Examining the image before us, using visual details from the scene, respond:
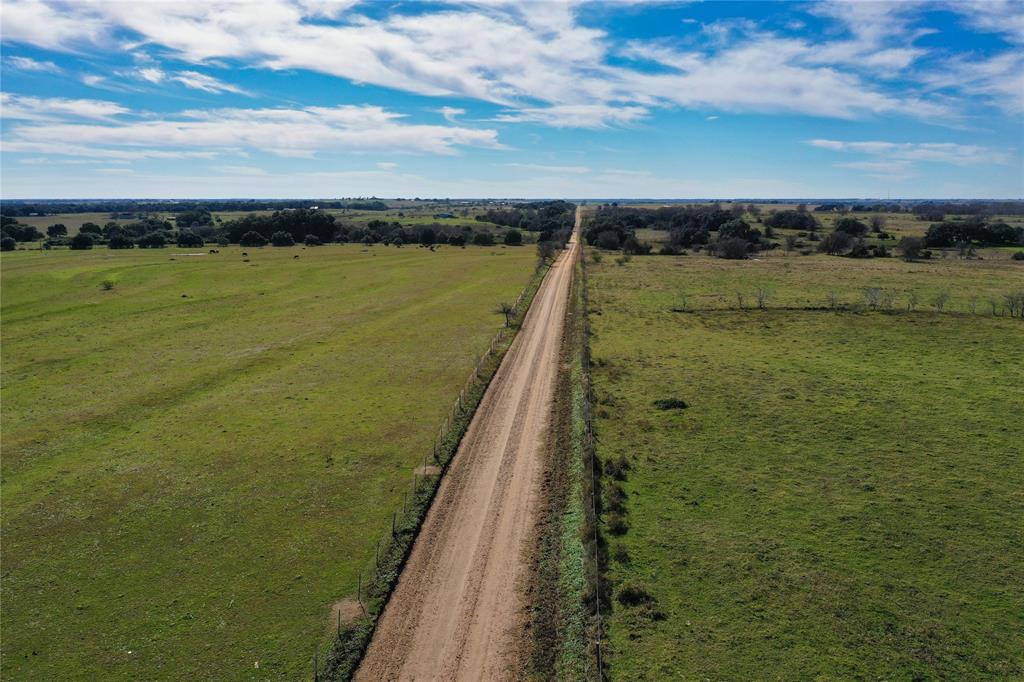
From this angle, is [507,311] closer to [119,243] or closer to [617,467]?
[617,467]

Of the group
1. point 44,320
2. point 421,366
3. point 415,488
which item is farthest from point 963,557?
point 44,320

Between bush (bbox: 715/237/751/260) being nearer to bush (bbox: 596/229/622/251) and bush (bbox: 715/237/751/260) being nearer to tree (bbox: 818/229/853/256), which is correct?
tree (bbox: 818/229/853/256)

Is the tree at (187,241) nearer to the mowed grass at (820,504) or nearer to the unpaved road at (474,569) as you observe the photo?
the mowed grass at (820,504)

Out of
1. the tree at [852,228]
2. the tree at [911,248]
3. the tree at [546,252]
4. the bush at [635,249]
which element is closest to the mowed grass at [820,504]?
the tree at [546,252]

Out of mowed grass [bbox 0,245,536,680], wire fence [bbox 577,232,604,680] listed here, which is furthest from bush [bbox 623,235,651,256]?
wire fence [bbox 577,232,604,680]

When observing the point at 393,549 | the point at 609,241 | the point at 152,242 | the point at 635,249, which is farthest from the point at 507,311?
the point at 152,242
